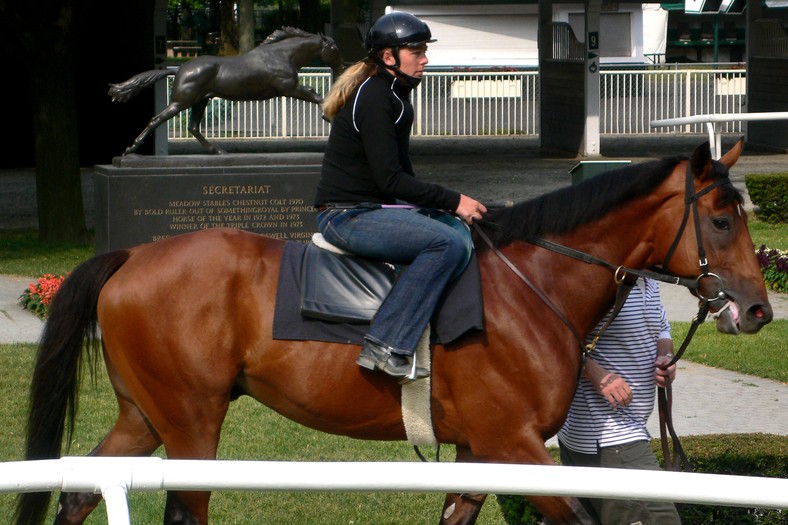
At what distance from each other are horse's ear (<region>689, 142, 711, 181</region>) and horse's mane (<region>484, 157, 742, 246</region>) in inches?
1.5

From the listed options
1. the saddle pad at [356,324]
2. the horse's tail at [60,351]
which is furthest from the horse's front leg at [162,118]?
the saddle pad at [356,324]

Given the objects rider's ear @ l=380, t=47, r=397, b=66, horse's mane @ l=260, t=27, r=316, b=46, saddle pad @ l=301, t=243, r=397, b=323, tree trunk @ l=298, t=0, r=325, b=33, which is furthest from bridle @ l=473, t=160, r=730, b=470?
tree trunk @ l=298, t=0, r=325, b=33

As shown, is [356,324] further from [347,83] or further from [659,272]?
[659,272]

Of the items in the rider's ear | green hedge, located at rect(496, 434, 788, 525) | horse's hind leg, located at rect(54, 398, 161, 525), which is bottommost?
green hedge, located at rect(496, 434, 788, 525)

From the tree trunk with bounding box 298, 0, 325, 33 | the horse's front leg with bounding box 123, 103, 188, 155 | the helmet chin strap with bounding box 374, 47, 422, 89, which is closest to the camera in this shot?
the helmet chin strap with bounding box 374, 47, 422, 89

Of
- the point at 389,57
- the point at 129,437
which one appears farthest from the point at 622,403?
the point at 129,437

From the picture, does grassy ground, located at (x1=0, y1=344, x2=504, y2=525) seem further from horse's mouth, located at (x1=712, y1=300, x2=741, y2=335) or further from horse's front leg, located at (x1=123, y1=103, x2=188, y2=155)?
horse's front leg, located at (x1=123, y1=103, x2=188, y2=155)

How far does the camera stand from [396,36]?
4.69 metres

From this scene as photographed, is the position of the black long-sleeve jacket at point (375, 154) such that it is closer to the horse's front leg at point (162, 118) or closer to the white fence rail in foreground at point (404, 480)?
the white fence rail in foreground at point (404, 480)

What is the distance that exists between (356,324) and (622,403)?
1083mm

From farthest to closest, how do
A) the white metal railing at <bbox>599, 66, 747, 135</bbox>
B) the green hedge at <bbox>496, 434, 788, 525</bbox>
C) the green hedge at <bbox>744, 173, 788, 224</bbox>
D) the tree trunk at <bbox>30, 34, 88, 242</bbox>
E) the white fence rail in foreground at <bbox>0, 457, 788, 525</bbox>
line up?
the white metal railing at <bbox>599, 66, 747, 135</bbox> → the green hedge at <bbox>744, 173, 788, 224</bbox> → the tree trunk at <bbox>30, 34, 88, 242</bbox> → the green hedge at <bbox>496, 434, 788, 525</bbox> → the white fence rail in foreground at <bbox>0, 457, 788, 525</bbox>

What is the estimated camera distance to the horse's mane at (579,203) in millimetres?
4625

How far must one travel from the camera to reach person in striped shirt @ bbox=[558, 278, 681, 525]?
4.59m

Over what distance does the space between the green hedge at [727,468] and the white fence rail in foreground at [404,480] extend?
336 cm
